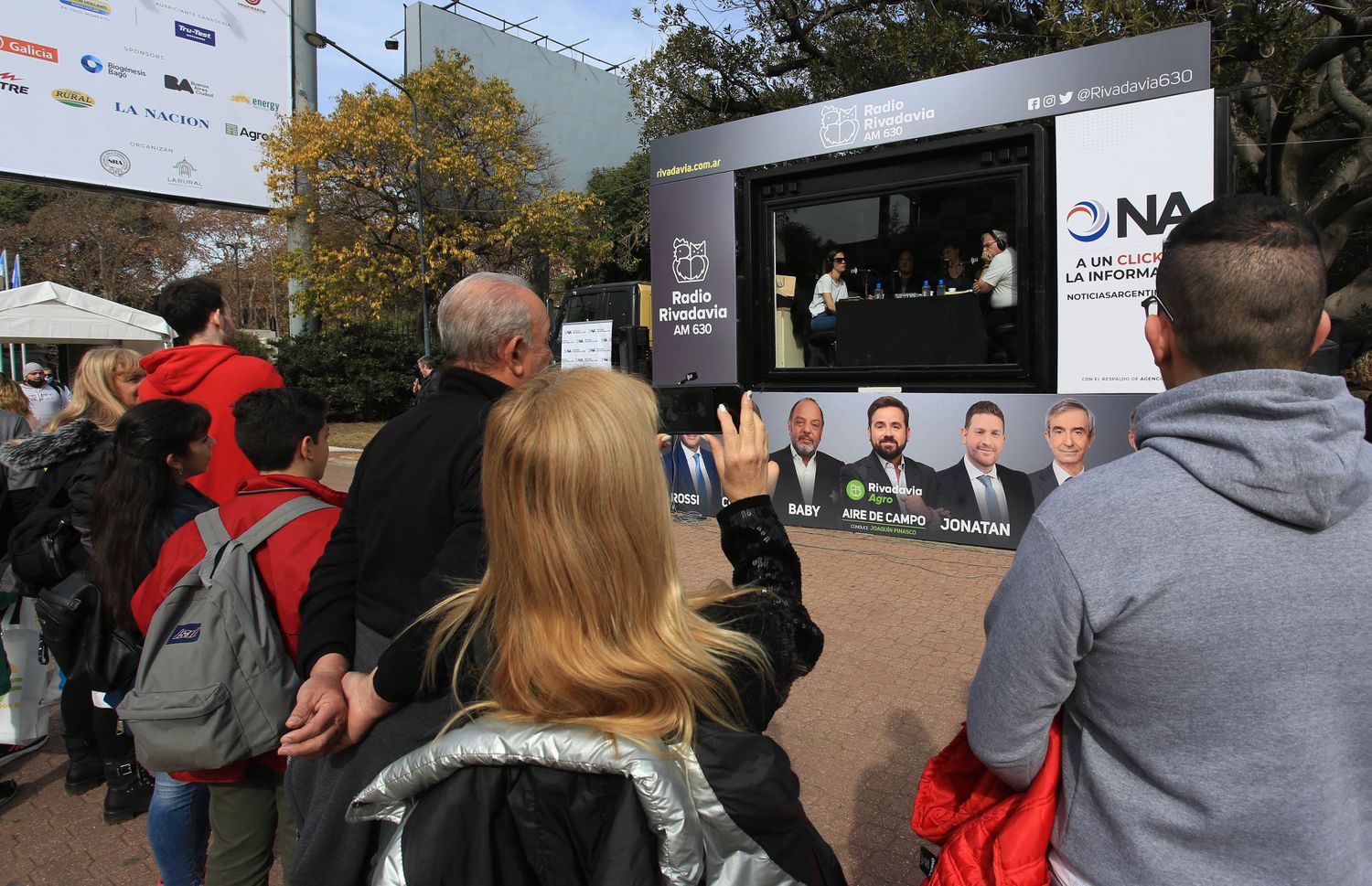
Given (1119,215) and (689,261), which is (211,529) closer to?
(1119,215)

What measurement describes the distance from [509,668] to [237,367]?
2.78 metres

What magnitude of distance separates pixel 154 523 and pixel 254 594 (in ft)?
2.73

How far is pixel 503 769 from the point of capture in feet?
3.90

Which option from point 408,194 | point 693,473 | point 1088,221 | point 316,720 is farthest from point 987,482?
point 408,194

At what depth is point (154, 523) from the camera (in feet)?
8.99

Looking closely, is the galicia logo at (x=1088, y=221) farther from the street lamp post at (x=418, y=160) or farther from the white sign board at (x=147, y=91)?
the white sign board at (x=147, y=91)

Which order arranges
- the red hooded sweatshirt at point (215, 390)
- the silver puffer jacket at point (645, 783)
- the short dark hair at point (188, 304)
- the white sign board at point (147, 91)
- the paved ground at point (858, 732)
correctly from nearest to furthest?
the silver puffer jacket at point (645, 783) < the paved ground at point (858, 732) < the red hooded sweatshirt at point (215, 390) < the short dark hair at point (188, 304) < the white sign board at point (147, 91)

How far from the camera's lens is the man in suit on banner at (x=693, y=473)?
8.66 metres

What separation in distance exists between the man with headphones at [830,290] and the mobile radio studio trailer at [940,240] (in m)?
0.11

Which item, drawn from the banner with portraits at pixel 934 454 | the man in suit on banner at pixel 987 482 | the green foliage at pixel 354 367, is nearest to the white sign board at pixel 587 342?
the banner with portraits at pixel 934 454

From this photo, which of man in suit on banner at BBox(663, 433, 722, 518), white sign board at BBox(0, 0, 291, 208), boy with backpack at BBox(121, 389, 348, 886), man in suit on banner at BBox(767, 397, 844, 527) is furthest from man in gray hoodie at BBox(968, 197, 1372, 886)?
white sign board at BBox(0, 0, 291, 208)

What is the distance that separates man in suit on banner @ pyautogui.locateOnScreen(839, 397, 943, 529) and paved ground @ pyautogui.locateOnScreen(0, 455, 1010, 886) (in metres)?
0.63

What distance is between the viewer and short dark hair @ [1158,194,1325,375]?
3.99ft

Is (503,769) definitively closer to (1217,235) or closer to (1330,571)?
(1330,571)
